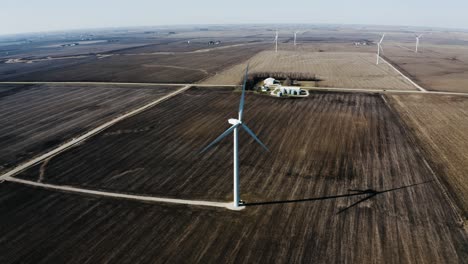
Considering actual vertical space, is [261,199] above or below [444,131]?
below

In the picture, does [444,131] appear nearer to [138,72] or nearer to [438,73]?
[438,73]

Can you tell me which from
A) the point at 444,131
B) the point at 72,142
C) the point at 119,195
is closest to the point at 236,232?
the point at 119,195

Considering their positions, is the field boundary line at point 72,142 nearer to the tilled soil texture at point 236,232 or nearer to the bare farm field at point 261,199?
the bare farm field at point 261,199

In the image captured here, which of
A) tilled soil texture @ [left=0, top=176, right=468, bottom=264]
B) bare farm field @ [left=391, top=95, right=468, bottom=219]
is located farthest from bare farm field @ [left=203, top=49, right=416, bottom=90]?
tilled soil texture @ [left=0, top=176, right=468, bottom=264]

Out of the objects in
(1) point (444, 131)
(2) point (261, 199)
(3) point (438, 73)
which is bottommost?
(2) point (261, 199)

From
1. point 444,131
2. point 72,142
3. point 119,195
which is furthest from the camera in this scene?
point 444,131

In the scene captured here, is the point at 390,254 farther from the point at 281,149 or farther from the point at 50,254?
the point at 50,254

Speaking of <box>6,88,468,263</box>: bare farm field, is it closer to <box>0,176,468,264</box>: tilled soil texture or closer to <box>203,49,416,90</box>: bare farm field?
<box>0,176,468,264</box>: tilled soil texture

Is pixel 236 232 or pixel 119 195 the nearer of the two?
pixel 236 232
